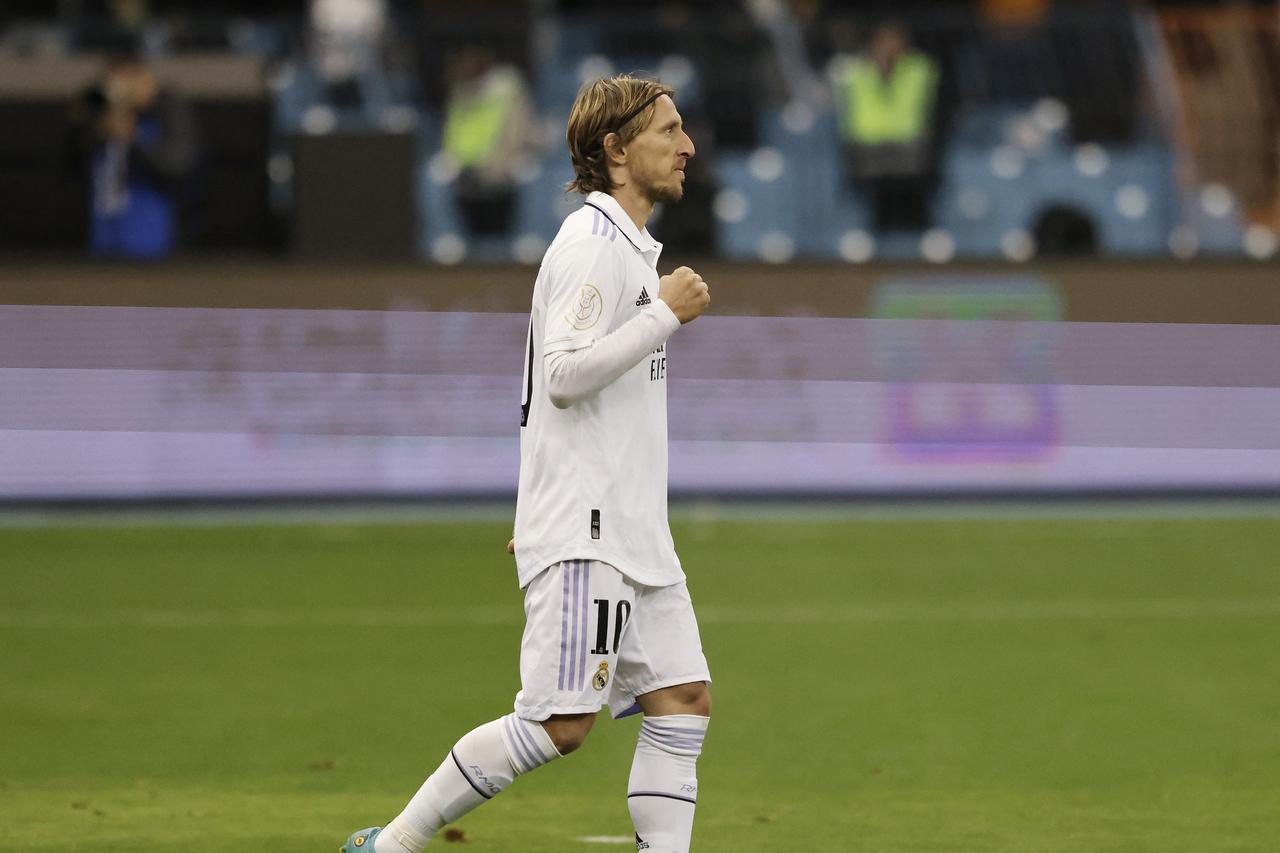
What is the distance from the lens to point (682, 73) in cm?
1780

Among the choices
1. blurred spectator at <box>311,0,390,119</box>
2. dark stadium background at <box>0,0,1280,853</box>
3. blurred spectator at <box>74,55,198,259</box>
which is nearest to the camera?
dark stadium background at <box>0,0,1280,853</box>

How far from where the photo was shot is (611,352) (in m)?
4.85

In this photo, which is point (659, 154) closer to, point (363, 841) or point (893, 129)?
point (363, 841)

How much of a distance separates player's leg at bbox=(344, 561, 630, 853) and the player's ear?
102 centimetres

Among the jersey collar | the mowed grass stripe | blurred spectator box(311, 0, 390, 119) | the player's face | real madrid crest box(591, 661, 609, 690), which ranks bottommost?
the mowed grass stripe

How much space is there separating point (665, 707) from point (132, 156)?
11319 mm

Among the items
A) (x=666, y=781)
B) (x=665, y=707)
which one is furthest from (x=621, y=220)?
(x=666, y=781)

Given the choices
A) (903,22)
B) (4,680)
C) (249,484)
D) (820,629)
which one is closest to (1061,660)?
(820,629)

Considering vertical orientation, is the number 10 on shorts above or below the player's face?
below

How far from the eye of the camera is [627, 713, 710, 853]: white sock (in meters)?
5.17

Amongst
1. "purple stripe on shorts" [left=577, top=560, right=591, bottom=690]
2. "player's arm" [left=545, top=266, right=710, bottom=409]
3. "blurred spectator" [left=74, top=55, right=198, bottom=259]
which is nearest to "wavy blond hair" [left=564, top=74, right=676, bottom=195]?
"player's arm" [left=545, top=266, right=710, bottom=409]

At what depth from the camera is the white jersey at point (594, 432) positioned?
195 inches

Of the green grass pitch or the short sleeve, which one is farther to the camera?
the green grass pitch

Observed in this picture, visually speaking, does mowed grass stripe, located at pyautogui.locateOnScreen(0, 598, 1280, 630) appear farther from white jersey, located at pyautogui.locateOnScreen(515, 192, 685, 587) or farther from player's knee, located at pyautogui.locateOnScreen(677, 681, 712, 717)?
white jersey, located at pyautogui.locateOnScreen(515, 192, 685, 587)
